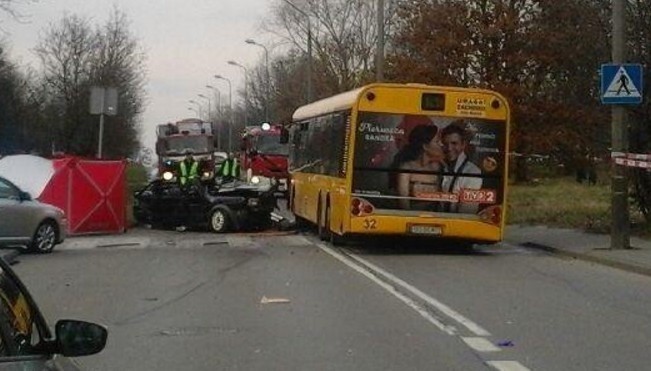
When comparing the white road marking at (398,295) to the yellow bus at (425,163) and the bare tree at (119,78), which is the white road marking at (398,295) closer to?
the yellow bus at (425,163)

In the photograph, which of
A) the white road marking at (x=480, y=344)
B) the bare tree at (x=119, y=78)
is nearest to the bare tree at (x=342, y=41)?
the bare tree at (x=119, y=78)

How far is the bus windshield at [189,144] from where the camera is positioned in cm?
4831

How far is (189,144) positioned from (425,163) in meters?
30.6

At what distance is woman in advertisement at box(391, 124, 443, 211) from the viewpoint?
19.0 m

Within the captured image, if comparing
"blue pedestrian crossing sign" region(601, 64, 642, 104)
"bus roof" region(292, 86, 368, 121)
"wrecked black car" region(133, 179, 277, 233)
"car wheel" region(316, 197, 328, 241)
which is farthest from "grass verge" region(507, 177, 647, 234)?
"wrecked black car" region(133, 179, 277, 233)

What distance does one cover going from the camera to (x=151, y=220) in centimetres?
2684

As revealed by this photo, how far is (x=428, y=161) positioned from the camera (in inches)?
751

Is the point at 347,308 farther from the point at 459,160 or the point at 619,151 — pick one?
the point at 619,151

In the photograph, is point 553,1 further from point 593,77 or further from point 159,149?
point 593,77

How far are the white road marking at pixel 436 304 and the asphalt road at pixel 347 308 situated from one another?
21 mm

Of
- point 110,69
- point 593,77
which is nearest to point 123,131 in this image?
point 110,69

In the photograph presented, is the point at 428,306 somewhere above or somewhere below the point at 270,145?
below

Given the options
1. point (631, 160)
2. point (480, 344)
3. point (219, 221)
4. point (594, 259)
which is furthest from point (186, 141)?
point (480, 344)

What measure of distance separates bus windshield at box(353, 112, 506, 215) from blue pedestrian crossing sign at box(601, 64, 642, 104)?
1913 mm
